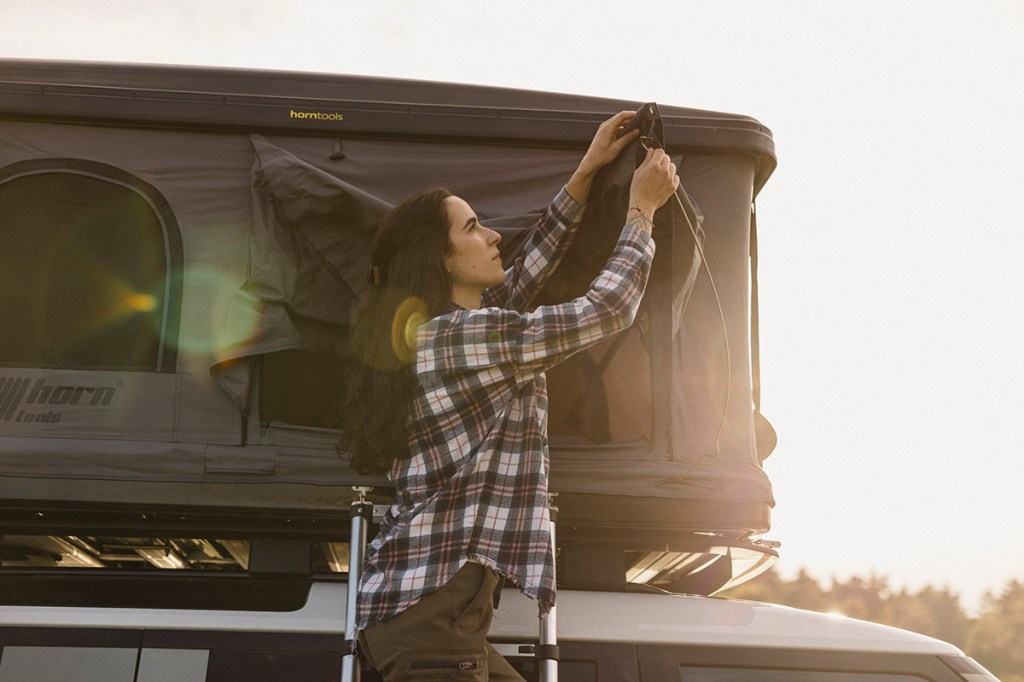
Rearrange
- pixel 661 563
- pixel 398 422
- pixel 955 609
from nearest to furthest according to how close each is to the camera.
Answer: pixel 398 422
pixel 661 563
pixel 955 609

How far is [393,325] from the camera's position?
2.92m

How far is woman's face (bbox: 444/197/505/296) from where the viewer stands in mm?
3006

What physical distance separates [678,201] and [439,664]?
1.58m

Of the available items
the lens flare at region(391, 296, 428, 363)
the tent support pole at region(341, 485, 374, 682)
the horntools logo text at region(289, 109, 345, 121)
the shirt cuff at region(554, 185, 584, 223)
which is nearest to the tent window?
the horntools logo text at region(289, 109, 345, 121)

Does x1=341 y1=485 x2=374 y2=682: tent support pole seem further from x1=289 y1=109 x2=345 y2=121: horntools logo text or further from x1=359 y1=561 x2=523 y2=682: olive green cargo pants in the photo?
x1=289 y1=109 x2=345 y2=121: horntools logo text

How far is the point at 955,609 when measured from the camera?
6494 centimetres

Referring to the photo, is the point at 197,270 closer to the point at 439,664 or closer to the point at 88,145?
the point at 88,145

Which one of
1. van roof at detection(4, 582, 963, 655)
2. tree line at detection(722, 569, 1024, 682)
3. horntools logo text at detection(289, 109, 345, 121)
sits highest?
tree line at detection(722, 569, 1024, 682)

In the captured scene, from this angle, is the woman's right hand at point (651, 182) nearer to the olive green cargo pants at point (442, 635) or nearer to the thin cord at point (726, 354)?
the thin cord at point (726, 354)

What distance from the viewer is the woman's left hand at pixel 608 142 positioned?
3.02 m

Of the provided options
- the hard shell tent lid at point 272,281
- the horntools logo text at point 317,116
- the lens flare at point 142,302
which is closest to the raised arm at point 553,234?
the hard shell tent lid at point 272,281

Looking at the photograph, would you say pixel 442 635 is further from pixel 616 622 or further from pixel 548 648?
pixel 616 622

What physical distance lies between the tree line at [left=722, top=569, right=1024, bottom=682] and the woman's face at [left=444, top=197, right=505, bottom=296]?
5059 cm

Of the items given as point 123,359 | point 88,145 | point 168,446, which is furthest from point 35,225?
A: point 168,446
